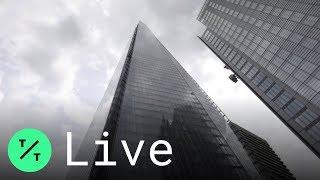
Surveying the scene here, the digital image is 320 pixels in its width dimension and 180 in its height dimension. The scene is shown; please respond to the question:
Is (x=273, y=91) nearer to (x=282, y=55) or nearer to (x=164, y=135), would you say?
(x=282, y=55)

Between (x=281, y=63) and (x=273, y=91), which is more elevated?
(x=281, y=63)

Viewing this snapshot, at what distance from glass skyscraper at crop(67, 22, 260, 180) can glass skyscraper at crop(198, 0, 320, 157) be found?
16.1m

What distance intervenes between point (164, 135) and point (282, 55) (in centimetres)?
3968

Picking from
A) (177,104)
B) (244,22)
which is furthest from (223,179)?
(244,22)

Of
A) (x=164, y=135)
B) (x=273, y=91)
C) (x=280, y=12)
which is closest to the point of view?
(x=164, y=135)

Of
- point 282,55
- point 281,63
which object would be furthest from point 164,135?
point 282,55

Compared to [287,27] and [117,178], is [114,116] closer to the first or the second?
[117,178]

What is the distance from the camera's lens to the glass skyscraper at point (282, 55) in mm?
65375

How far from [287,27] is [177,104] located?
109ft

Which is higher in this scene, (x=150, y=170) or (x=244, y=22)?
(x=244, y=22)

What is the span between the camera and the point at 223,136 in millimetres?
57406

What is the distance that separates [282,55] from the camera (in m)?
76.2

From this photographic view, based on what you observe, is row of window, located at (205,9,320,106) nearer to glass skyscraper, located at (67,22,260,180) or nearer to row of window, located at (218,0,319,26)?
row of window, located at (218,0,319,26)

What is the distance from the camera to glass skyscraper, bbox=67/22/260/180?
1612 inches
